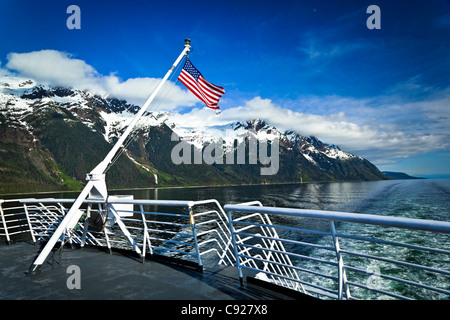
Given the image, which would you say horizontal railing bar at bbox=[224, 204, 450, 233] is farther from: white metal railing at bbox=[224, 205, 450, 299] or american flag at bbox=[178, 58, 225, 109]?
american flag at bbox=[178, 58, 225, 109]

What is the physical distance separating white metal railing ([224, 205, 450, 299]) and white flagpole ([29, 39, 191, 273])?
12.7 feet

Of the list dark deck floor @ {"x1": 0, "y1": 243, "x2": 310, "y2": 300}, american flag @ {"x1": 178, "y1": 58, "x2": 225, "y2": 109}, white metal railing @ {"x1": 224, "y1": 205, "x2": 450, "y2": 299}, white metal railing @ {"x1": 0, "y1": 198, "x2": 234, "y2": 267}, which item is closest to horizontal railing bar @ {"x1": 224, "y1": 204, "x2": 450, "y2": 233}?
white metal railing @ {"x1": 224, "y1": 205, "x2": 450, "y2": 299}

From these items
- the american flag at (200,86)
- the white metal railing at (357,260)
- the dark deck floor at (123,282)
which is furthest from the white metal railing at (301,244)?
the american flag at (200,86)

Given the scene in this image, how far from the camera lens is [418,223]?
2.45m

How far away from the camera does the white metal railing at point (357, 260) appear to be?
8.76 ft

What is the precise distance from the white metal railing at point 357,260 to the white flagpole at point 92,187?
388 centimetres

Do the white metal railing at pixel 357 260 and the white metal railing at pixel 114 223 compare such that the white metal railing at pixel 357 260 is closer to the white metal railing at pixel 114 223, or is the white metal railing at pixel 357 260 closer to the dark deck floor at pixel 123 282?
the dark deck floor at pixel 123 282

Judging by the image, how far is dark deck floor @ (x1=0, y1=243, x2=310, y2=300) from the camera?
4.13 meters

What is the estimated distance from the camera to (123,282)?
15.4ft

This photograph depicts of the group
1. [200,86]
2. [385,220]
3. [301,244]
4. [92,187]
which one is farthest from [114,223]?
[385,220]

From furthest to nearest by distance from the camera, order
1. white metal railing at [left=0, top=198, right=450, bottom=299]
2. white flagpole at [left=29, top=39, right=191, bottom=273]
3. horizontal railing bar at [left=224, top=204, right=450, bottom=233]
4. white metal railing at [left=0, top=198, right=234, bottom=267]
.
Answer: white flagpole at [left=29, top=39, right=191, bottom=273], white metal railing at [left=0, top=198, right=234, bottom=267], white metal railing at [left=0, top=198, right=450, bottom=299], horizontal railing bar at [left=224, top=204, right=450, bottom=233]

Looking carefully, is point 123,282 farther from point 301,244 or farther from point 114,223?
point 114,223
